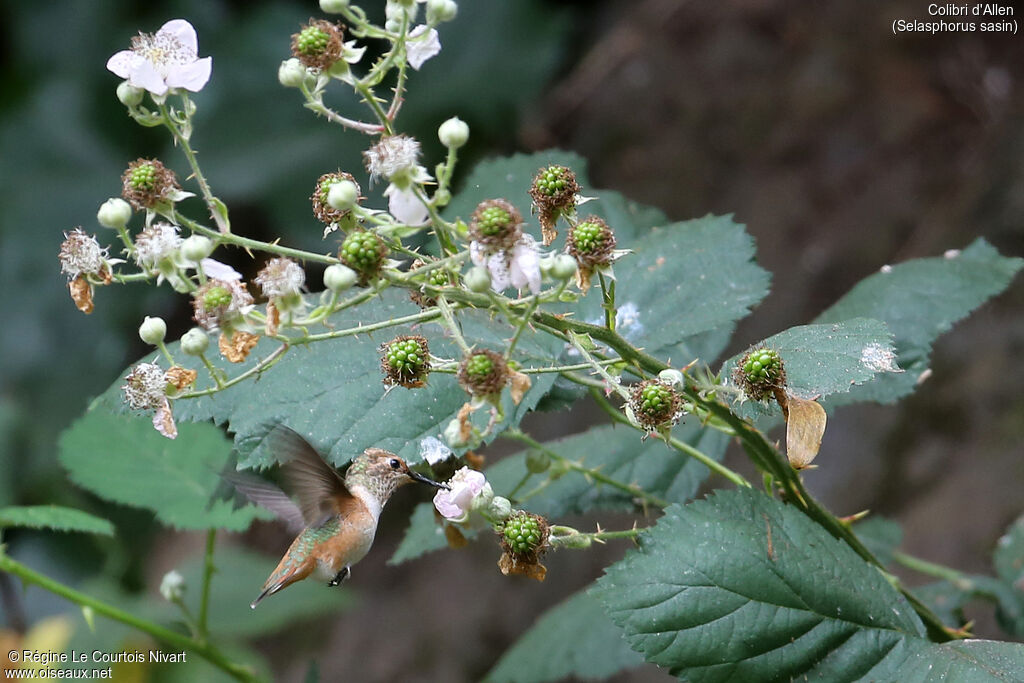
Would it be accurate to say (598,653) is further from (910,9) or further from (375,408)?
(910,9)

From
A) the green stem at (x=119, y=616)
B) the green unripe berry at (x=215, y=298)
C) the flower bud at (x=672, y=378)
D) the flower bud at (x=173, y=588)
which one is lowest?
the flower bud at (x=173, y=588)

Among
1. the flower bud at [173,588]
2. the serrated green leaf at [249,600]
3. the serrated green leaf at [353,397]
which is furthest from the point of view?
the serrated green leaf at [249,600]

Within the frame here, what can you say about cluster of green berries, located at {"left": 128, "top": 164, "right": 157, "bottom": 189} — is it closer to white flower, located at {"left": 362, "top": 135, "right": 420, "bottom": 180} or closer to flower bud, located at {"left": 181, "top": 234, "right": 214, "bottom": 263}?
flower bud, located at {"left": 181, "top": 234, "right": 214, "bottom": 263}

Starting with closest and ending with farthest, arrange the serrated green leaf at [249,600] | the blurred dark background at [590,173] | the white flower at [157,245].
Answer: the white flower at [157,245], the blurred dark background at [590,173], the serrated green leaf at [249,600]

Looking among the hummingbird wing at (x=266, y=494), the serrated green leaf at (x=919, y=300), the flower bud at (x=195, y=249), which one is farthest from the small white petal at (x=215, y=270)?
the serrated green leaf at (x=919, y=300)

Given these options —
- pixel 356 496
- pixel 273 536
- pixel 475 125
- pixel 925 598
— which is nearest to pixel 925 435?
pixel 925 598

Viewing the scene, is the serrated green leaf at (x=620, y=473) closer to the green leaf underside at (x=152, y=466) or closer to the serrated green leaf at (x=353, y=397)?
the serrated green leaf at (x=353, y=397)

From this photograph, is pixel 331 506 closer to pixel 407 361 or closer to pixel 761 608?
pixel 407 361
